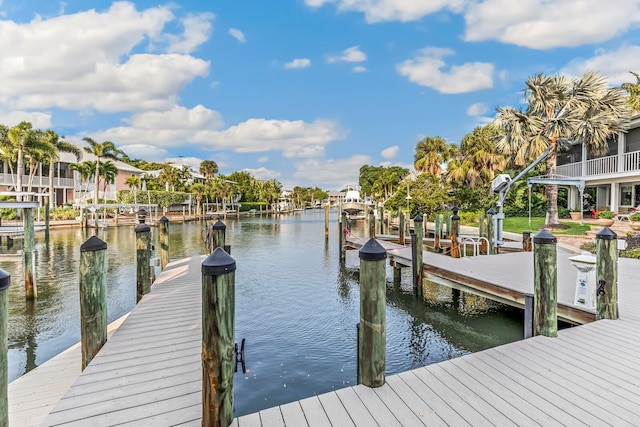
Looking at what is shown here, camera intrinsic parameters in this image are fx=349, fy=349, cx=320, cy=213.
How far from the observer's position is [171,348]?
4.61 meters

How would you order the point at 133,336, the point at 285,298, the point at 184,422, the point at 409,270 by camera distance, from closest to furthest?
1. the point at 184,422
2. the point at 133,336
3. the point at 285,298
4. the point at 409,270

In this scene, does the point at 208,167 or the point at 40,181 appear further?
the point at 208,167

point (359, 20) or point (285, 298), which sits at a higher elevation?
point (359, 20)

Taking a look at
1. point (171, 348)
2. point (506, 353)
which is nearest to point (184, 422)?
point (171, 348)

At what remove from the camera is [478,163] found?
3141 cm

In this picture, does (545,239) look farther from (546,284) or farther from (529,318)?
(529,318)

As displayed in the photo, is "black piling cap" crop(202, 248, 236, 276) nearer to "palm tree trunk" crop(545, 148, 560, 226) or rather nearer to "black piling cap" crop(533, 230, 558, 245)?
"black piling cap" crop(533, 230, 558, 245)

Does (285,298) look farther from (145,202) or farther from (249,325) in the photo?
(145,202)

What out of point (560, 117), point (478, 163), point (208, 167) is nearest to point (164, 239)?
point (560, 117)

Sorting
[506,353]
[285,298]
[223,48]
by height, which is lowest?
[285,298]

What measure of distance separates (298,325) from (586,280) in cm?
585

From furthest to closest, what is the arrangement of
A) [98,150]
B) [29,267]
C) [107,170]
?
1. [107,170]
2. [98,150]
3. [29,267]

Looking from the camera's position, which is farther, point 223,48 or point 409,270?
point 223,48

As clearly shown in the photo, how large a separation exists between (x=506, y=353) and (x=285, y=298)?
7286mm
